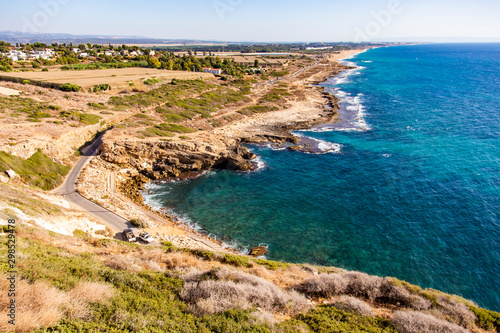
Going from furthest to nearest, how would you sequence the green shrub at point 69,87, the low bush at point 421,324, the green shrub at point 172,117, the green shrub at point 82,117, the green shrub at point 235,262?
the green shrub at point 69,87 → the green shrub at point 172,117 → the green shrub at point 82,117 → the green shrub at point 235,262 → the low bush at point 421,324

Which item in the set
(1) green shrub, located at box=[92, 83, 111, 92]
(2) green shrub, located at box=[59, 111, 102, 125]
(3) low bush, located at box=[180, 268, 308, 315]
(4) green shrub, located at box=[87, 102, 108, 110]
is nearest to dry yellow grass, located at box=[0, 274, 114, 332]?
(3) low bush, located at box=[180, 268, 308, 315]

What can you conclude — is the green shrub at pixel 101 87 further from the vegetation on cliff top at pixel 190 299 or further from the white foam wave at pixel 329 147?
the vegetation on cliff top at pixel 190 299

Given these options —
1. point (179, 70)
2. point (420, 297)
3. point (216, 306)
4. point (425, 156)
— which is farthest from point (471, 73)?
point (216, 306)

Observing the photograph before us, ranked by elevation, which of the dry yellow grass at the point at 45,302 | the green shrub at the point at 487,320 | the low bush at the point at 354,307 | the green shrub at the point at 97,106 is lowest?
the green shrub at the point at 487,320

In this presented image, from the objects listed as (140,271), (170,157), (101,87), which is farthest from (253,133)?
(140,271)

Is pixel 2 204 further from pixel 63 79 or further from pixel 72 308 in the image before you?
pixel 63 79

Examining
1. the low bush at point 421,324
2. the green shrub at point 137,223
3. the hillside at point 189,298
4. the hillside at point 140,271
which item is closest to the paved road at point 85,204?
the green shrub at point 137,223
